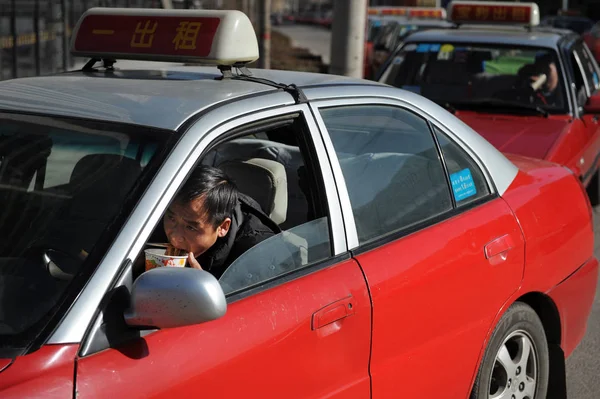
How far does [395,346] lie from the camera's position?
119 inches

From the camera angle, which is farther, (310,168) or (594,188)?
(594,188)

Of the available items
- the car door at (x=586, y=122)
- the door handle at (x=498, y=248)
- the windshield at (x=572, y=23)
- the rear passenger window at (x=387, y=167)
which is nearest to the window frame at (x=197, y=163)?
the rear passenger window at (x=387, y=167)

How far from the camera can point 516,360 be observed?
373 cm

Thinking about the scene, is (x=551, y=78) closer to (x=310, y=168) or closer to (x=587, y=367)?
(x=587, y=367)

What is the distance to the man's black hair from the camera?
2807 mm

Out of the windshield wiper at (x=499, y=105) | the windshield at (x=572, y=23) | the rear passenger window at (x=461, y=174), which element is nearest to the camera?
the rear passenger window at (x=461, y=174)

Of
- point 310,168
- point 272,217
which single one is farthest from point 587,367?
point 310,168

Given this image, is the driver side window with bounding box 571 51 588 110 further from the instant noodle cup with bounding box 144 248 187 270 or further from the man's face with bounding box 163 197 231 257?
the instant noodle cup with bounding box 144 248 187 270

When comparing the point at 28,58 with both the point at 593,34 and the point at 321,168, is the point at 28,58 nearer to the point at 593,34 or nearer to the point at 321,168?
the point at 321,168

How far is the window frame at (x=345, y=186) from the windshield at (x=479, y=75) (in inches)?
147

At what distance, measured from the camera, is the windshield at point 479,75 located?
7.38 meters

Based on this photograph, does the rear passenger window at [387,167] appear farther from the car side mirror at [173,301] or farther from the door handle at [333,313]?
the car side mirror at [173,301]

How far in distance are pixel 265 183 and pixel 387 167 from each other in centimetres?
43

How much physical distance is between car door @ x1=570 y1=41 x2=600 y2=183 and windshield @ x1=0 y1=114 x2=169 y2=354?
4823mm
